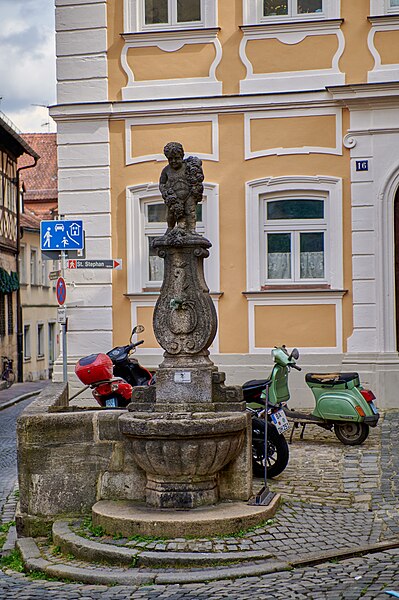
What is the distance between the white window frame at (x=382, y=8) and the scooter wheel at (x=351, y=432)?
631 centimetres

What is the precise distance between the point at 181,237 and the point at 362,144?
6.99m

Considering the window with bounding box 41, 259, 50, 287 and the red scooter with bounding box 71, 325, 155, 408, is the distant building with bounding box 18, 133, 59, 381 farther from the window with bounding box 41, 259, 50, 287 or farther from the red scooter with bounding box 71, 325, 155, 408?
the red scooter with bounding box 71, 325, 155, 408

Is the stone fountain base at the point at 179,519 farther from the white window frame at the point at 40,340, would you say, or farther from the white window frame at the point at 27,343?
the white window frame at the point at 40,340

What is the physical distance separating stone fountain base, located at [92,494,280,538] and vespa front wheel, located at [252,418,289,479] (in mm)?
1560

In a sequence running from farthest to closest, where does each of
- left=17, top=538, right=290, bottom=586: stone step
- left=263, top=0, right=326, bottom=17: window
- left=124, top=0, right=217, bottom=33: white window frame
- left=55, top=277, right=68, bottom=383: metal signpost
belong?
left=124, top=0, right=217, bottom=33: white window frame, left=263, top=0, right=326, bottom=17: window, left=55, top=277, right=68, bottom=383: metal signpost, left=17, top=538, right=290, bottom=586: stone step

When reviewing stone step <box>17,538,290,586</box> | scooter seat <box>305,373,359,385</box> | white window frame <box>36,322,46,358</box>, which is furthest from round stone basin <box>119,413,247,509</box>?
white window frame <box>36,322,46,358</box>

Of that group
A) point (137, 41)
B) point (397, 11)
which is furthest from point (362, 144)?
point (137, 41)

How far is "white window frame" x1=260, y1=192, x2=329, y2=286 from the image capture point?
14102 mm

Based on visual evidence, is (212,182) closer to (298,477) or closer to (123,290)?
(123,290)

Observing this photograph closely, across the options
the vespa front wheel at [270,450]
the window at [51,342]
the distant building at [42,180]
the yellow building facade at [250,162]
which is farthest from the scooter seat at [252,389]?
the distant building at [42,180]

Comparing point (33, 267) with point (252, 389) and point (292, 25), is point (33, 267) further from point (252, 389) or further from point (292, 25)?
point (252, 389)

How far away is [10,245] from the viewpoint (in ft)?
111

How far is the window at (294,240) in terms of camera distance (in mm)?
14148

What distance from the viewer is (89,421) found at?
7.71 metres
